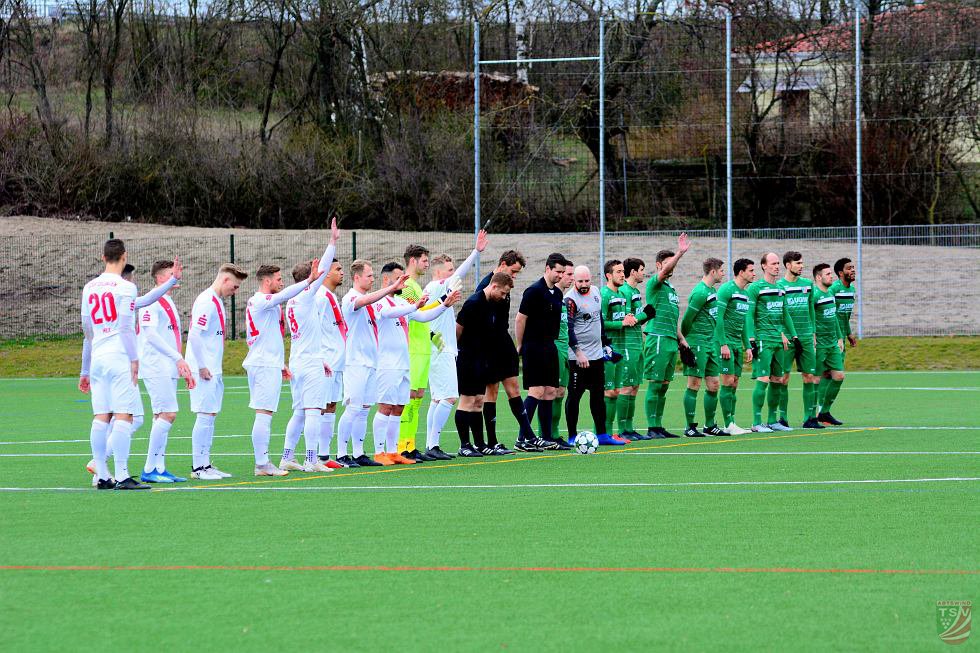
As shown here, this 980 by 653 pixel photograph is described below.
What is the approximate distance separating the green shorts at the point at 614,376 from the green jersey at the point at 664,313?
63 centimetres

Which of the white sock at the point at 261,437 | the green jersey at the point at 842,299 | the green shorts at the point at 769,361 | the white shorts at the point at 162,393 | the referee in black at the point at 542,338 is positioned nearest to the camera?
the white shorts at the point at 162,393

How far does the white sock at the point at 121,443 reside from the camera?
35.2 ft

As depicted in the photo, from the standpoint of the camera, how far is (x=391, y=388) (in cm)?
1283

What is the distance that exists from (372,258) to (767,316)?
2027 cm

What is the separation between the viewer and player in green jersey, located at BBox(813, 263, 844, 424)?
16.6 meters

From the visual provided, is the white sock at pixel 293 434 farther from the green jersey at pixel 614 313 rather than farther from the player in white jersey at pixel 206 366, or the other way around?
the green jersey at pixel 614 313

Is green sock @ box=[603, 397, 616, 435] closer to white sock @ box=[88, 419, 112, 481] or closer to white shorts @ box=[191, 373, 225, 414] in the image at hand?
white shorts @ box=[191, 373, 225, 414]

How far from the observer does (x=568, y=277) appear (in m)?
14.6

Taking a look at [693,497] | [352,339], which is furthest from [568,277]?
[693,497]

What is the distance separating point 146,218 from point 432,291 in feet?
98.9

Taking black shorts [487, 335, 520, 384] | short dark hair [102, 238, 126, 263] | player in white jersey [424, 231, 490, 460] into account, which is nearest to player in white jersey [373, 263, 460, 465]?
player in white jersey [424, 231, 490, 460]

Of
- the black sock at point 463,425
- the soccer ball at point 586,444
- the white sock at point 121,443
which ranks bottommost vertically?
the soccer ball at point 586,444

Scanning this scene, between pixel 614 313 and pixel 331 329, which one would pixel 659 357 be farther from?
pixel 331 329

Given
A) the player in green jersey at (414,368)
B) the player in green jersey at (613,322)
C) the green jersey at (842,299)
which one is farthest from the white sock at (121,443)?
the green jersey at (842,299)
